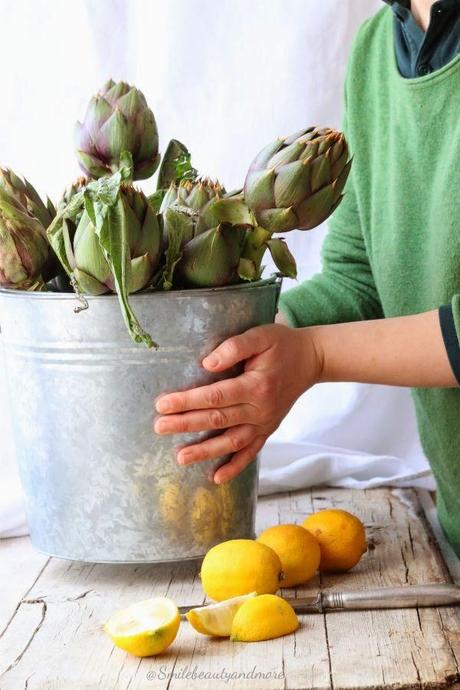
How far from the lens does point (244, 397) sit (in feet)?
2.86

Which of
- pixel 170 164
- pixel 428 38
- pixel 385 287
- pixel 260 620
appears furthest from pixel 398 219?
pixel 260 620

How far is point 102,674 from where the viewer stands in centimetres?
74

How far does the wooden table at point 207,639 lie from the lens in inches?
28.6

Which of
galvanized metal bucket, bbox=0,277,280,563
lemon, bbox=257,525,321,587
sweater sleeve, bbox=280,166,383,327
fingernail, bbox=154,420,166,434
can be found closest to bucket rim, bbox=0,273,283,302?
galvanized metal bucket, bbox=0,277,280,563

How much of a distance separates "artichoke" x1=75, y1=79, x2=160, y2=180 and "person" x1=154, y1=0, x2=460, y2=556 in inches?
7.6

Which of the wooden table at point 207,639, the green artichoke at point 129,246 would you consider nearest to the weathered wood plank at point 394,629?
the wooden table at point 207,639

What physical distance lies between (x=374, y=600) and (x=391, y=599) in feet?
0.05

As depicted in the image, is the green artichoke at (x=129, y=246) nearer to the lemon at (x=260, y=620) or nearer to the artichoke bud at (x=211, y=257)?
the artichoke bud at (x=211, y=257)

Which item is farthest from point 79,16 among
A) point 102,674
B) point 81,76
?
point 102,674

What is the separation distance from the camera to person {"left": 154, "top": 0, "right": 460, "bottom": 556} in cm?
88

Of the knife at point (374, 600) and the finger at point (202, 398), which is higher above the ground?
the finger at point (202, 398)

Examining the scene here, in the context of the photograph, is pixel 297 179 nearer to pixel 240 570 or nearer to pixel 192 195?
pixel 192 195

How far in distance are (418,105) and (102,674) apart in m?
0.66

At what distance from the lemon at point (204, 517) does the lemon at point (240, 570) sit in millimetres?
64
